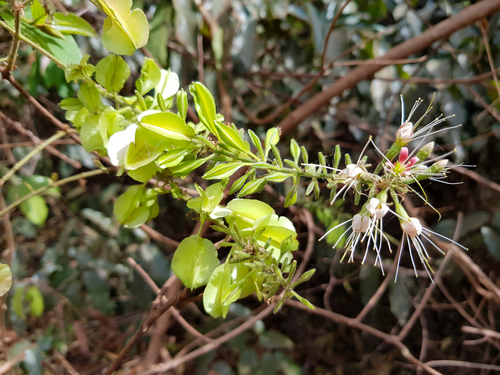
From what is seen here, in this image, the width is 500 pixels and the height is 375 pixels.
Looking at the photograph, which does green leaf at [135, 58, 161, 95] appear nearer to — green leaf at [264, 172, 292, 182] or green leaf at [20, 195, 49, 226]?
green leaf at [264, 172, 292, 182]

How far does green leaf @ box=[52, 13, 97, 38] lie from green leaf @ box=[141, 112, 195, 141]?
22cm

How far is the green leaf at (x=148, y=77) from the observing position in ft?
1.02

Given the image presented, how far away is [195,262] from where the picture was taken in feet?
0.90

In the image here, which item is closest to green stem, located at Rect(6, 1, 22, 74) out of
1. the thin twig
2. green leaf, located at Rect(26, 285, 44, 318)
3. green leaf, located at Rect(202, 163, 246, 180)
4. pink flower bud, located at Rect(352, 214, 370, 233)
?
the thin twig

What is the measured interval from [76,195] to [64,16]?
28.6 inches

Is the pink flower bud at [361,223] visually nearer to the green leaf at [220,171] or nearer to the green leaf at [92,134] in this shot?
the green leaf at [220,171]

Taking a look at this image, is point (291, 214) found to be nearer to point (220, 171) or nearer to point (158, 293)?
point (158, 293)

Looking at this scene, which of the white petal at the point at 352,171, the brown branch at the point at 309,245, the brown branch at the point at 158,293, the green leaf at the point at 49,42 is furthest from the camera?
the brown branch at the point at 309,245

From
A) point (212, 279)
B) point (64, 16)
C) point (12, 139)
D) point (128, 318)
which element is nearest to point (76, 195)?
point (12, 139)

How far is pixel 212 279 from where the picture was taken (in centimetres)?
26

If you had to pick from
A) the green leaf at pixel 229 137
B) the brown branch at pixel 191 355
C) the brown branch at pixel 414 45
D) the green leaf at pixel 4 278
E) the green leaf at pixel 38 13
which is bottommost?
the brown branch at pixel 191 355

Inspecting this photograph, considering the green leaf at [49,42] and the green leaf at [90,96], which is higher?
the green leaf at [49,42]

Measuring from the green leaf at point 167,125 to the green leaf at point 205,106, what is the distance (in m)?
0.02

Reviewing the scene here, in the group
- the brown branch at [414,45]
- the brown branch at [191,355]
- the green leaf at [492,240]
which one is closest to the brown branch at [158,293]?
the brown branch at [191,355]
